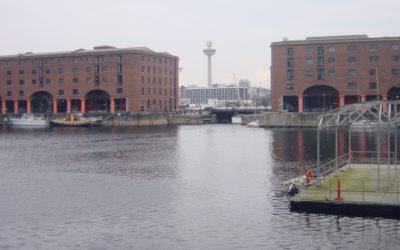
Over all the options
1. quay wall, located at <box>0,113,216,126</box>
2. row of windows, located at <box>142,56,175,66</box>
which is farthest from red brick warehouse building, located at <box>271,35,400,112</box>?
row of windows, located at <box>142,56,175,66</box>

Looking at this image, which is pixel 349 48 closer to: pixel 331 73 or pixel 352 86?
pixel 331 73

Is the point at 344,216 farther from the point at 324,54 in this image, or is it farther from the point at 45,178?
the point at 324,54

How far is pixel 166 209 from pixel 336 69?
94729 mm

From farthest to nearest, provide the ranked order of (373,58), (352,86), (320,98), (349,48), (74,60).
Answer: (74,60)
(320,98)
(352,86)
(349,48)
(373,58)

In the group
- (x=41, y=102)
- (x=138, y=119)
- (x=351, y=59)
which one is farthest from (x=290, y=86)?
(x=41, y=102)

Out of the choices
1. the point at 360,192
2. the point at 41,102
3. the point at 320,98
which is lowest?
the point at 360,192

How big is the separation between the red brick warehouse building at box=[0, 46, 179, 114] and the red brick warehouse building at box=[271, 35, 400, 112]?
37364 millimetres

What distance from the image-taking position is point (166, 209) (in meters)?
30.3

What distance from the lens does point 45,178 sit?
4275cm

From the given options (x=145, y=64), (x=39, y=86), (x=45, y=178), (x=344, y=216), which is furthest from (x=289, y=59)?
(x=344, y=216)

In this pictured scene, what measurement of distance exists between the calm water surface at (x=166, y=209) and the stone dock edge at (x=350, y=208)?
44 centimetres

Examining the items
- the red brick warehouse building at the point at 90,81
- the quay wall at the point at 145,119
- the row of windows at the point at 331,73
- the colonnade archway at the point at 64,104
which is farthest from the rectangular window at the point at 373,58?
the colonnade archway at the point at 64,104

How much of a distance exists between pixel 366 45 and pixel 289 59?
17625 mm

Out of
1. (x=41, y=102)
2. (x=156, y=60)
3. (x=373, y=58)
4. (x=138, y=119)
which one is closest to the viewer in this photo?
(x=373, y=58)
